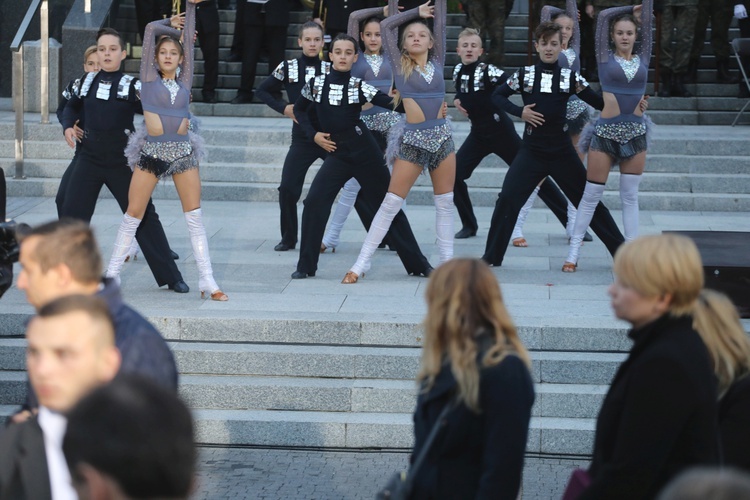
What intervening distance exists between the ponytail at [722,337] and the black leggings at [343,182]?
5.29 metres

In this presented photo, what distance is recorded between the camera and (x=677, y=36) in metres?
14.9

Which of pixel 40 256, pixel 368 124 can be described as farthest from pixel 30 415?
pixel 368 124

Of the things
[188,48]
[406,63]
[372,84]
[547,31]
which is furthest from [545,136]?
[188,48]

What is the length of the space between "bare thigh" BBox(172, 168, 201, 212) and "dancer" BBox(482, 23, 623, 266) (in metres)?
2.51

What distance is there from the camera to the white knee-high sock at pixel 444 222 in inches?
343

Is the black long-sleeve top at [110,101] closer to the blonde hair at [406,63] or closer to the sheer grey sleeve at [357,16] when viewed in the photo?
the blonde hair at [406,63]

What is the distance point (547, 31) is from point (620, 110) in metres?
0.82

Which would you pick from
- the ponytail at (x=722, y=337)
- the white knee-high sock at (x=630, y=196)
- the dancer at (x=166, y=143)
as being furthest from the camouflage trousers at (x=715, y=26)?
the ponytail at (x=722, y=337)

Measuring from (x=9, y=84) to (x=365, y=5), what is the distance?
660 cm

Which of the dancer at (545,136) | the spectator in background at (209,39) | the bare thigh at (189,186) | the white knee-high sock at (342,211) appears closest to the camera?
the bare thigh at (189,186)

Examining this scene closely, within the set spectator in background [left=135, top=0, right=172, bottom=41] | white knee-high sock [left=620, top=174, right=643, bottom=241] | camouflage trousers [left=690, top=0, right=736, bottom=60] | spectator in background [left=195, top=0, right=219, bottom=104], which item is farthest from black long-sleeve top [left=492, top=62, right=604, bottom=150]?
spectator in background [left=135, top=0, right=172, bottom=41]

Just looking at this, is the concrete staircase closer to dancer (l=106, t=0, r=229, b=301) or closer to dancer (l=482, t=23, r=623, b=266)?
dancer (l=482, t=23, r=623, b=266)

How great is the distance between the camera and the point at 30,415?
3.31 metres

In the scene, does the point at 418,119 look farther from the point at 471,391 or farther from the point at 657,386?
the point at 657,386
